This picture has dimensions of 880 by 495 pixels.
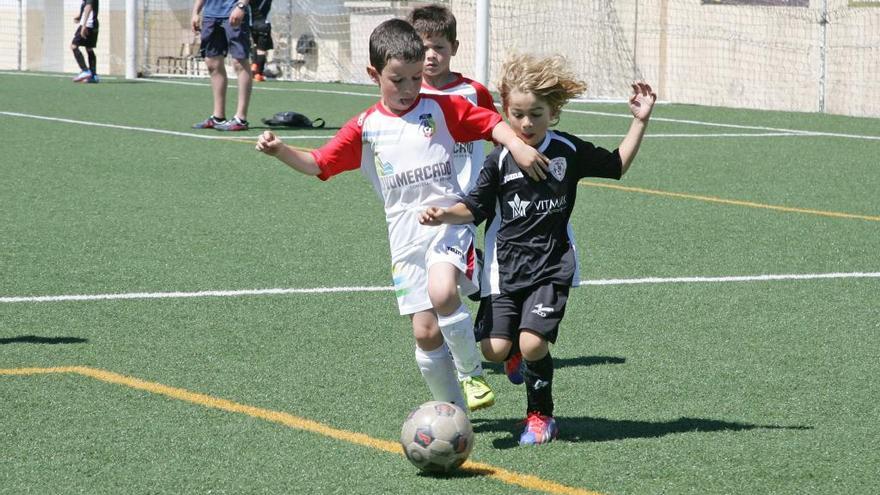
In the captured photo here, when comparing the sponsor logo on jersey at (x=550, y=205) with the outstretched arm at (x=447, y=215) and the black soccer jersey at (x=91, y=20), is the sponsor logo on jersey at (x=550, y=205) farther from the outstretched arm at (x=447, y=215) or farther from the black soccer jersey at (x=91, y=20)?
the black soccer jersey at (x=91, y=20)

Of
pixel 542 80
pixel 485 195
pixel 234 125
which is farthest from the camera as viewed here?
pixel 234 125

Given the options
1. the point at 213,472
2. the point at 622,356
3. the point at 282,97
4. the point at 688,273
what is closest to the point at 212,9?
the point at 282,97

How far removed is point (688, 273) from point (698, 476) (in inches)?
158

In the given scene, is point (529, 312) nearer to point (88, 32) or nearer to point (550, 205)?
point (550, 205)

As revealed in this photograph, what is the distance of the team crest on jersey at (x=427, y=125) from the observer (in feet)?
17.6

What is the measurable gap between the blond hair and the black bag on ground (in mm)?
12048

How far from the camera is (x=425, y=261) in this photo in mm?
5312

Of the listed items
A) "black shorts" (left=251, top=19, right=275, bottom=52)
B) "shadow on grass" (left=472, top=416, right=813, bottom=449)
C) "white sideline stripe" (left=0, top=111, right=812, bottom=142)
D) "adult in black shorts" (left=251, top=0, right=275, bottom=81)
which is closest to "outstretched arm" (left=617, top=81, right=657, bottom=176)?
"shadow on grass" (left=472, top=416, right=813, bottom=449)

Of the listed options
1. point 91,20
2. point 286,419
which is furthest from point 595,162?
point 91,20

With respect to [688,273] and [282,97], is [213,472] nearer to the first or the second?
[688,273]

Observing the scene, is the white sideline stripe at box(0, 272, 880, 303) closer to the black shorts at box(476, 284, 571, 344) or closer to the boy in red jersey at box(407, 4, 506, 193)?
the boy in red jersey at box(407, 4, 506, 193)

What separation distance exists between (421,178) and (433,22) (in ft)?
5.18

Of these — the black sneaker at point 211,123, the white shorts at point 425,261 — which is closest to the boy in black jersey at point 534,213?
the white shorts at point 425,261

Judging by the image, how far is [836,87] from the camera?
22.8 metres
